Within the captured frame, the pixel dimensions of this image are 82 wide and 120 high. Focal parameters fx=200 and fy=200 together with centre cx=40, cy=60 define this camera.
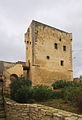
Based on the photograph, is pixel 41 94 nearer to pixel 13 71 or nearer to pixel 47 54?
pixel 13 71

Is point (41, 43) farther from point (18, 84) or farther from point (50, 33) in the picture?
point (18, 84)

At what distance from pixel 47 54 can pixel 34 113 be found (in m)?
16.3

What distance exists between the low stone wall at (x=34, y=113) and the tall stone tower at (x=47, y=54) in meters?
12.5

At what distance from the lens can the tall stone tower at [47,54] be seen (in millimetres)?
24578

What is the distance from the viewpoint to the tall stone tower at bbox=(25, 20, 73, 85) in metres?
24.6

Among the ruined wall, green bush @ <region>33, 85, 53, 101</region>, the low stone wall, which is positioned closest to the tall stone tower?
the ruined wall

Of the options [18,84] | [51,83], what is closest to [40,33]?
[51,83]

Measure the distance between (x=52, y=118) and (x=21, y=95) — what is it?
610 centimetres

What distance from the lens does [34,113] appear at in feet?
32.2

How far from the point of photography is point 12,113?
453 inches

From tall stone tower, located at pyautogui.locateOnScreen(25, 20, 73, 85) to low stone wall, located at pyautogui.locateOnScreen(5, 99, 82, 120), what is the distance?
12.5 metres

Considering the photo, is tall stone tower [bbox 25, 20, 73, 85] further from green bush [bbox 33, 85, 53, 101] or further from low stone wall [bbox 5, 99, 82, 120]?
low stone wall [bbox 5, 99, 82, 120]

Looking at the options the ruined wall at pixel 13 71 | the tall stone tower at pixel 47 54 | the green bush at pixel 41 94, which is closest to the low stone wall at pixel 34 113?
the green bush at pixel 41 94

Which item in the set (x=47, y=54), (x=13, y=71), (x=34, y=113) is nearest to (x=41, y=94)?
(x=34, y=113)
